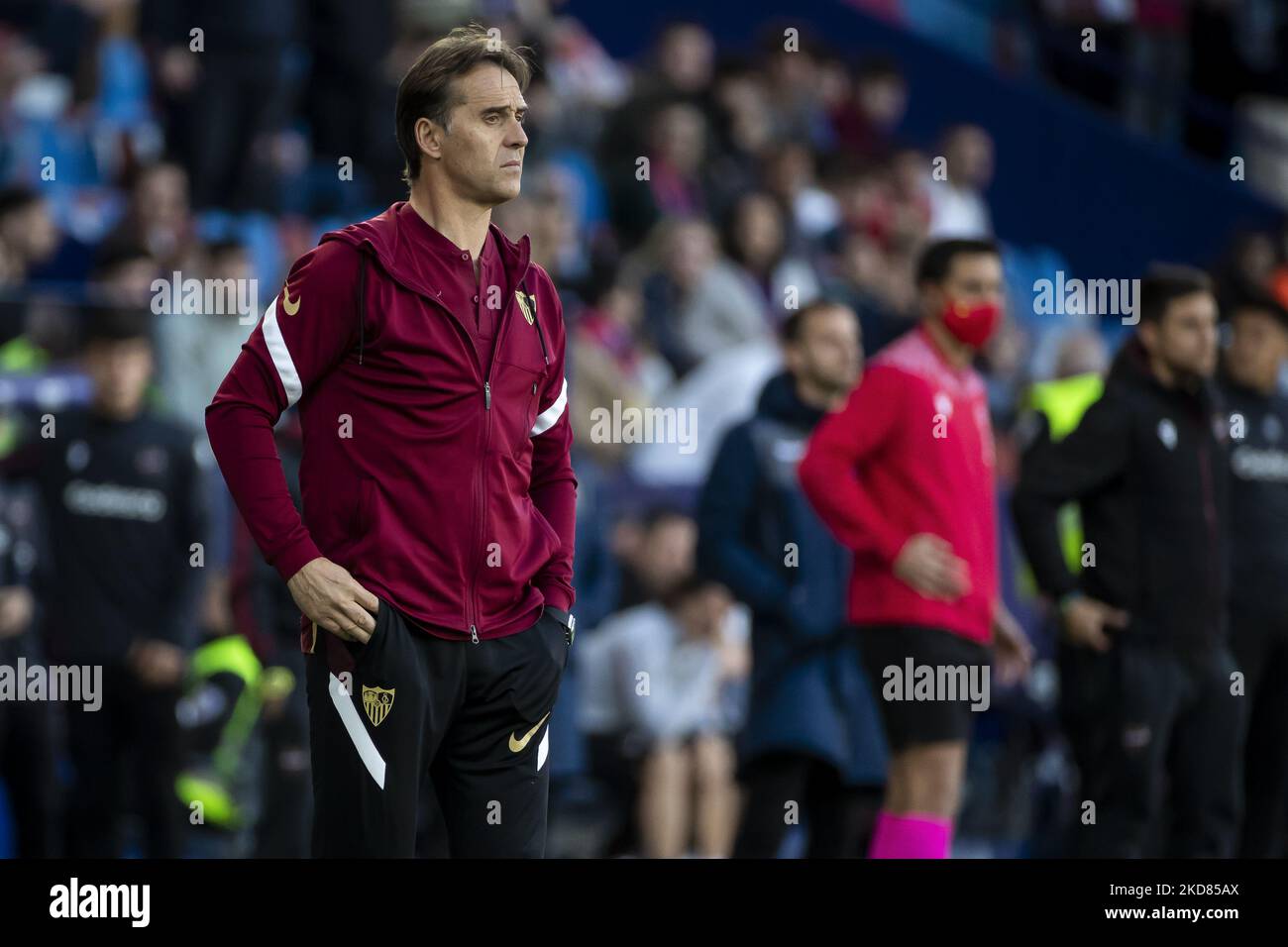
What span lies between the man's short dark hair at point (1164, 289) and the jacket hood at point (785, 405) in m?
1.18

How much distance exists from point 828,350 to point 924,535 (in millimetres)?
1267

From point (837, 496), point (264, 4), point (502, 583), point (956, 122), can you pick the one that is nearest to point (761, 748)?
point (837, 496)

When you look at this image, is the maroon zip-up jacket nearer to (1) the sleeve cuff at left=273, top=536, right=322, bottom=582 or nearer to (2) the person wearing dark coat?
(1) the sleeve cuff at left=273, top=536, right=322, bottom=582

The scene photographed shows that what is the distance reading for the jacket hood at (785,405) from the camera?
773 cm

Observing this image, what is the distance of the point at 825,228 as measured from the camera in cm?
1283

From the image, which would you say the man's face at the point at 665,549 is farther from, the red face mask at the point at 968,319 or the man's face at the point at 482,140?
the man's face at the point at 482,140

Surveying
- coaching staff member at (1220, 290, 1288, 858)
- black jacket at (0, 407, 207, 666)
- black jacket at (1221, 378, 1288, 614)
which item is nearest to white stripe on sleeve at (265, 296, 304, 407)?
black jacket at (0, 407, 207, 666)

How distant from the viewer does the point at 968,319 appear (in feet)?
22.2

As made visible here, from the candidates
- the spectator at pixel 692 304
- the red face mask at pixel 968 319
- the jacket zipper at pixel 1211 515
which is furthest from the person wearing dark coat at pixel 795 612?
the spectator at pixel 692 304

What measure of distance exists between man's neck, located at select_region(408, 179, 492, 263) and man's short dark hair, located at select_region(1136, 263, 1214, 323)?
3.24 metres

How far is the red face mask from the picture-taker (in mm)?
6777

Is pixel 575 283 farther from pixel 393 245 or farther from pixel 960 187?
pixel 393 245

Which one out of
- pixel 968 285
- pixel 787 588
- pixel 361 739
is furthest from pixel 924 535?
pixel 361 739
